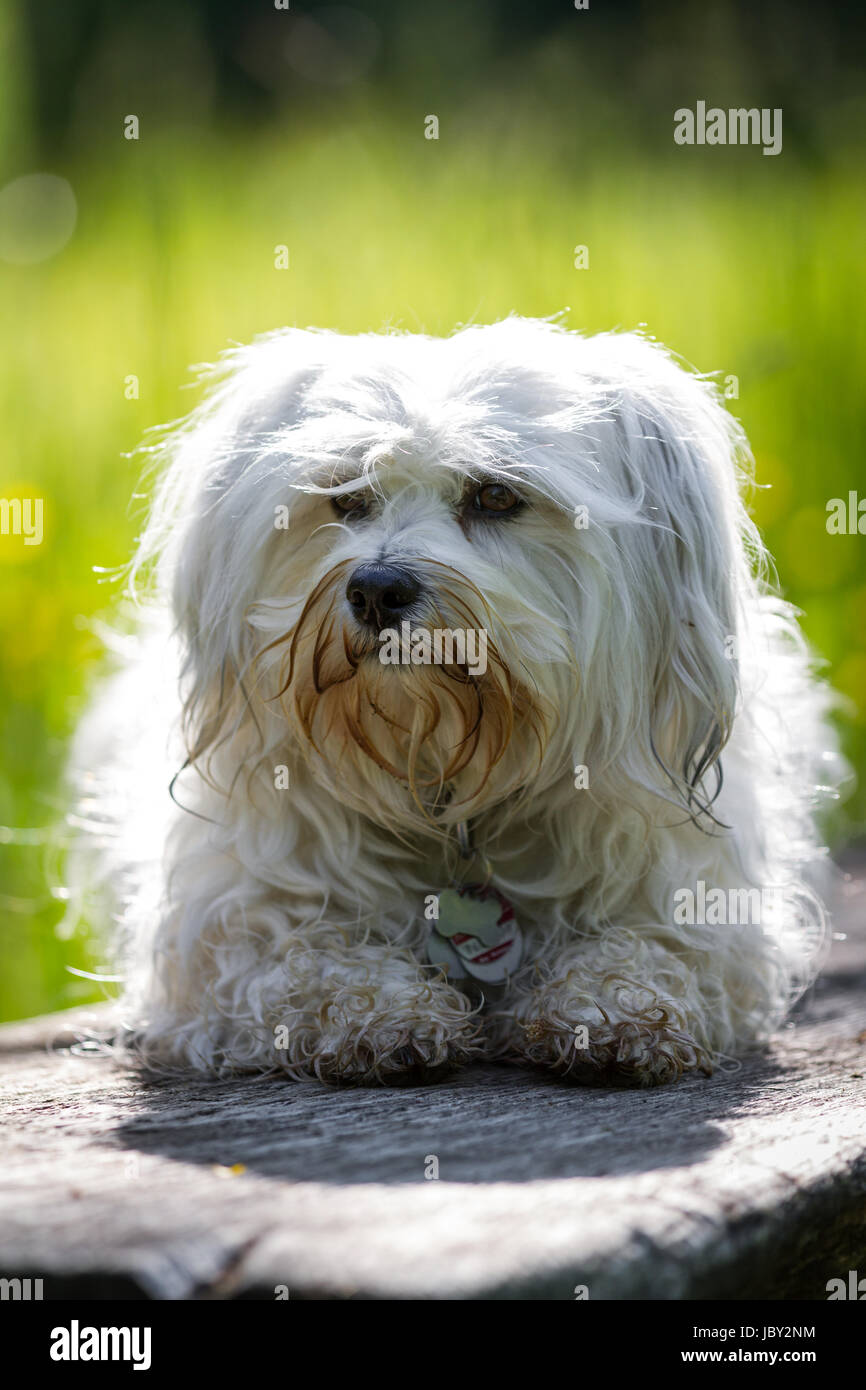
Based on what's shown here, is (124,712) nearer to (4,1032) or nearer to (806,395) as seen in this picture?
(4,1032)

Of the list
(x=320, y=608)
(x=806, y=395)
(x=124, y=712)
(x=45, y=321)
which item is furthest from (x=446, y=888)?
(x=806, y=395)

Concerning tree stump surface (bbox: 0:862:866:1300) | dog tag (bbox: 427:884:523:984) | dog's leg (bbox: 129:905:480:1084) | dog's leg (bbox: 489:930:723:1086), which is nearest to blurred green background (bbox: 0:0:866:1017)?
dog's leg (bbox: 129:905:480:1084)

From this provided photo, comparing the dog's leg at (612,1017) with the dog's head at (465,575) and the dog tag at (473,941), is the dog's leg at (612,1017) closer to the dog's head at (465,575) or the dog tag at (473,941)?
the dog tag at (473,941)

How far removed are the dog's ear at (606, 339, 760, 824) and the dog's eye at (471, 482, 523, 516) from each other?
0.71ft

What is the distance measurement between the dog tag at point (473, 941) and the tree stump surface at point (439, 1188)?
22cm

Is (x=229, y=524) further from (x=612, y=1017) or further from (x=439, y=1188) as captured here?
(x=439, y=1188)

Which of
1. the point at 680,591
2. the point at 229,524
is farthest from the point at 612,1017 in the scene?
the point at 229,524

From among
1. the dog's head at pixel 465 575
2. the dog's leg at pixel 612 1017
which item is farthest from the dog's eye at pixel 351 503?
the dog's leg at pixel 612 1017

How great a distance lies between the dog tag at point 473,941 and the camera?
2.50 meters

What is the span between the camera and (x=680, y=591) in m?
2.44

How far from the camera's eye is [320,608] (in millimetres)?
2236

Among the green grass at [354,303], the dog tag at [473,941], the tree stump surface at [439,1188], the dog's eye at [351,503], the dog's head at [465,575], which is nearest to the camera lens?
the tree stump surface at [439,1188]

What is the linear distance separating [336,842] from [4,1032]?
3.55 feet

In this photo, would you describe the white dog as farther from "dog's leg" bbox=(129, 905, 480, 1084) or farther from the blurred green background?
the blurred green background
